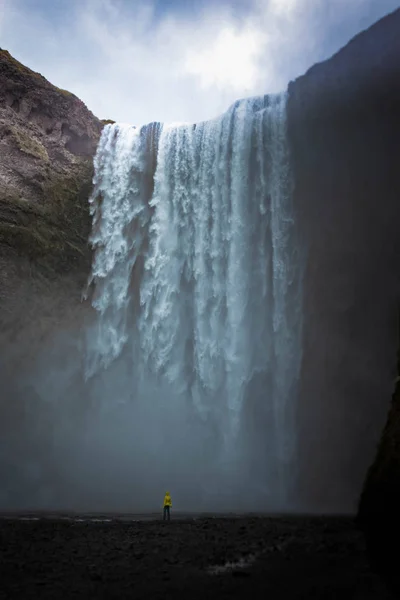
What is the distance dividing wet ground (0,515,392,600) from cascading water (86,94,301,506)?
665cm

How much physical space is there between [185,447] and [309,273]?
7.44 metres

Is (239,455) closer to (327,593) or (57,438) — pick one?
A: (57,438)

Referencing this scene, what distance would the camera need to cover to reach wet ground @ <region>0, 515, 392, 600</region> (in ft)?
18.6

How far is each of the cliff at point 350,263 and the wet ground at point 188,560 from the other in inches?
183

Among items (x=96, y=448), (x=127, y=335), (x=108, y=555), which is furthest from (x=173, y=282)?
(x=108, y=555)

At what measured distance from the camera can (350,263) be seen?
49.9 feet

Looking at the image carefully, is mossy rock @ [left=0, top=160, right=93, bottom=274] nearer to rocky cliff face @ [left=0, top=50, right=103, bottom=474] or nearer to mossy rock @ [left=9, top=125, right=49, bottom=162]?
rocky cliff face @ [left=0, top=50, right=103, bottom=474]

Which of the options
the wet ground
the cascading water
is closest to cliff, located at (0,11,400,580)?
the cascading water

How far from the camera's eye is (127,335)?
1864 centimetres

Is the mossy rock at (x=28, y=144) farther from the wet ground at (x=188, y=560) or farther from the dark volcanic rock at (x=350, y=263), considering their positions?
the wet ground at (x=188, y=560)

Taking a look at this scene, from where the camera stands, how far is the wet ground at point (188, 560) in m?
5.66

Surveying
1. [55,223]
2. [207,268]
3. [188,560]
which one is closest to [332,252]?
[207,268]

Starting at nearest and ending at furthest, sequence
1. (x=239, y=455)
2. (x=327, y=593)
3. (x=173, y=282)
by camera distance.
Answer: (x=327, y=593), (x=239, y=455), (x=173, y=282)

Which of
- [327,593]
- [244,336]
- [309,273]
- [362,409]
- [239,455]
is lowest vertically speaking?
[327,593]
